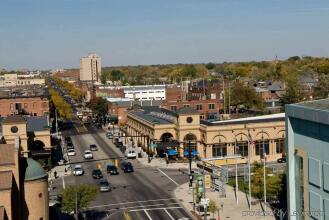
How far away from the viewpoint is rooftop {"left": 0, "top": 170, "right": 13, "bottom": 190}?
1577 inches

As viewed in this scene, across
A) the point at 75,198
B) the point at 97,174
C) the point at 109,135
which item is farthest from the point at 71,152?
the point at 75,198

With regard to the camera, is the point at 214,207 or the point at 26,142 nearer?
the point at 214,207

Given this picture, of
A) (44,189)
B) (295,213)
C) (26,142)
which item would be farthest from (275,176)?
(26,142)

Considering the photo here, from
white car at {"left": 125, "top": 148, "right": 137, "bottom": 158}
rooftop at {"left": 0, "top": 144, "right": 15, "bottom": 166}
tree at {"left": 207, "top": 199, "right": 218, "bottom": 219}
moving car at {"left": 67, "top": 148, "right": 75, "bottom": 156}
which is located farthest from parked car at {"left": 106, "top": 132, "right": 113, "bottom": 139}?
rooftop at {"left": 0, "top": 144, "right": 15, "bottom": 166}

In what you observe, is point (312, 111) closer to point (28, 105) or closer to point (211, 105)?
point (211, 105)

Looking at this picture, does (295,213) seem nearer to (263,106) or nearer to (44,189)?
(44,189)

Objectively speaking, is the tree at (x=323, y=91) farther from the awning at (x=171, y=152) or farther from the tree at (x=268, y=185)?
the tree at (x=268, y=185)

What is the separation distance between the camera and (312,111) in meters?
36.5

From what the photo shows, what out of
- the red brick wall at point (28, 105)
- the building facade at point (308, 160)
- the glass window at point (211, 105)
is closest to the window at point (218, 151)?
the building facade at point (308, 160)

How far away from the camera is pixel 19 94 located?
128m

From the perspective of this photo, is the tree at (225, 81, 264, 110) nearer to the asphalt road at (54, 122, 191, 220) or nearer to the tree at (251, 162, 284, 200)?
the asphalt road at (54, 122, 191, 220)

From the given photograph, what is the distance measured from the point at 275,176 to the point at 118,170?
2619 cm

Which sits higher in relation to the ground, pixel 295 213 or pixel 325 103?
pixel 325 103

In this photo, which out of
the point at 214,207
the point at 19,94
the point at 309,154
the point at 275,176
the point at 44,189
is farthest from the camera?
the point at 19,94
